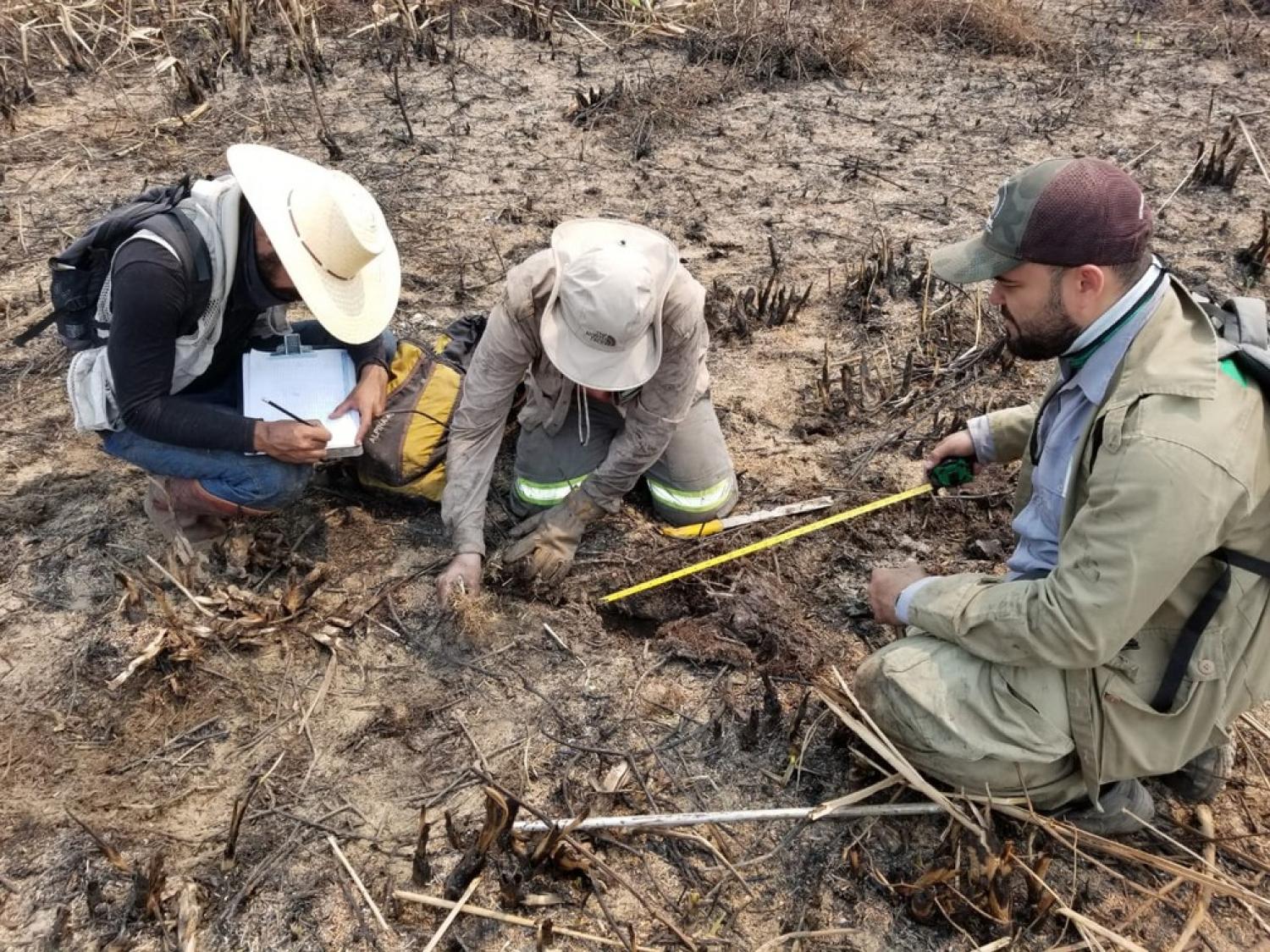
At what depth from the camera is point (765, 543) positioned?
355 centimetres

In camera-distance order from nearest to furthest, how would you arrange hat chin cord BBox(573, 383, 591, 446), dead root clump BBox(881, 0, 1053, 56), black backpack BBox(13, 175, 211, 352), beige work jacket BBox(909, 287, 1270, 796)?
beige work jacket BBox(909, 287, 1270, 796)
black backpack BBox(13, 175, 211, 352)
hat chin cord BBox(573, 383, 591, 446)
dead root clump BBox(881, 0, 1053, 56)

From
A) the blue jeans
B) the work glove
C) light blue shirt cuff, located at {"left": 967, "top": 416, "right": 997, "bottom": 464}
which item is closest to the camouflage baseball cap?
light blue shirt cuff, located at {"left": 967, "top": 416, "right": 997, "bottom": 464}

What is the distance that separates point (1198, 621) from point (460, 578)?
2128 mm

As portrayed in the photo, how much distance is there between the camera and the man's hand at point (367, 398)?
11.4ft

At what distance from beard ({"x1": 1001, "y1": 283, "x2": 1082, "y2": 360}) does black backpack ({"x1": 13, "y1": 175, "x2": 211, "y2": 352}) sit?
2335 millimetres

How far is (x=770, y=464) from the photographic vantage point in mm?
4043

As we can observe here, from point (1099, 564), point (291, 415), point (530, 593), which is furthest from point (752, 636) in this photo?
point (291, 415)

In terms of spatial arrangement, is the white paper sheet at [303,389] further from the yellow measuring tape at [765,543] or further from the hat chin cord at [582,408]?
the yellow measuring tape at [765,543]

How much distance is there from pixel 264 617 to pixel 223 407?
77 centimetres

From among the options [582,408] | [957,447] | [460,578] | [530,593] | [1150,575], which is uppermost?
[1150,575]

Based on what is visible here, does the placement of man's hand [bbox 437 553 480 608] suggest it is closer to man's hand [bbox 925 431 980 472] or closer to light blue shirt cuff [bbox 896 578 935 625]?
light blue shirt cuff [bbox 896 578 935 625]

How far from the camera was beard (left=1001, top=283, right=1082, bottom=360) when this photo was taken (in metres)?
2.30

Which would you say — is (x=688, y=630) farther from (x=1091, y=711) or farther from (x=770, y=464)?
(x=1091, y=711)

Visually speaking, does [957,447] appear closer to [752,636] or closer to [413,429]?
[752,636]
